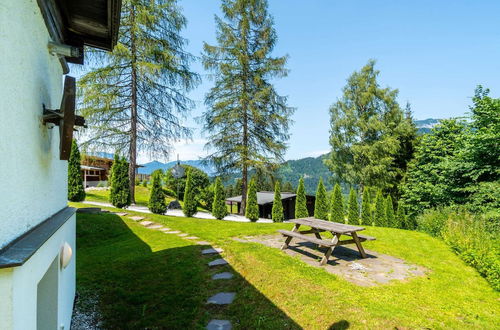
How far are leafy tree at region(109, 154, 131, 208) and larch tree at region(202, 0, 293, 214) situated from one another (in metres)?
5.30

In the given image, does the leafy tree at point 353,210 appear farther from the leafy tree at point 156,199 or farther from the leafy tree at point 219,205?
the leafy tree at point 156,199

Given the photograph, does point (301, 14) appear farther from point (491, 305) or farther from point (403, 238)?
point (491, 305)

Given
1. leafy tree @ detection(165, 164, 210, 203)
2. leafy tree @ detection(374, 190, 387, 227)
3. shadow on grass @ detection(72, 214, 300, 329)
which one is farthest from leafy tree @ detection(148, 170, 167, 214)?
leafy tree @ detection(165, 164, 210, 203)

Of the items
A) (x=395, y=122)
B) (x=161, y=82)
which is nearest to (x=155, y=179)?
(x=161, y=82)

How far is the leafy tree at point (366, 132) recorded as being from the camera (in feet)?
64.5

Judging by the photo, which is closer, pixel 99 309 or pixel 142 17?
pixel 99 309

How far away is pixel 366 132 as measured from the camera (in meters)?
20.4

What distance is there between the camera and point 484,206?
11336 mm

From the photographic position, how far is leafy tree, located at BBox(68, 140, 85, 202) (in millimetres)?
11812

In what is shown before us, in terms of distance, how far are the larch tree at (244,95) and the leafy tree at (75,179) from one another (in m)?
7.02

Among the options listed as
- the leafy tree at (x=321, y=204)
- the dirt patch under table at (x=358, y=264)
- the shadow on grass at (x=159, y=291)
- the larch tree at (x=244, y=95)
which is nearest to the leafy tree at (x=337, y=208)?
the leafy tree at (x=321, y=204)

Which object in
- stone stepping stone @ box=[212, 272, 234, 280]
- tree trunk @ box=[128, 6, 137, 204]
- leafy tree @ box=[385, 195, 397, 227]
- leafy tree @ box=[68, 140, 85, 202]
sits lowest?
leafy tree @ box=[385, 195, 397, 227]

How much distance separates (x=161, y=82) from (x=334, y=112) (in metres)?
13.5

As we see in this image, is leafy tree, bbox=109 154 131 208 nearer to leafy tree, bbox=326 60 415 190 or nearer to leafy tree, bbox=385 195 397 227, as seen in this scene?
leafy tree, bbox=385 195 397 227
